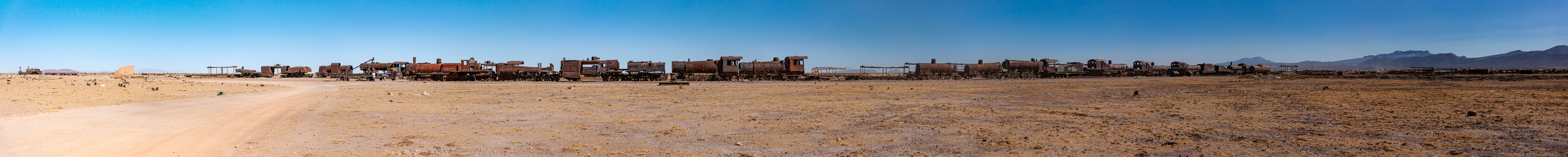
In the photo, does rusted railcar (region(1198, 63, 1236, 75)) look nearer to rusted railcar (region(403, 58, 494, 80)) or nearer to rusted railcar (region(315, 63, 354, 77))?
rusted railcar (region(403, 58, 494, 80))

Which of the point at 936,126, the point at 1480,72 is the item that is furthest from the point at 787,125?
the point at 1480,72

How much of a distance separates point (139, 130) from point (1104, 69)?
183 feet

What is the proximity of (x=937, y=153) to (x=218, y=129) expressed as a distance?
7363 millimetres

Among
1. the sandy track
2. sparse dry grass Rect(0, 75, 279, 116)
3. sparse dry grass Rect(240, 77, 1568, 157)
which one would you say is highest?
sparse dry grass Rect(0, 75, 279, 116)

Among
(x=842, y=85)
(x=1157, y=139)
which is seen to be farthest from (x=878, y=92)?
(x=1157, y=139)

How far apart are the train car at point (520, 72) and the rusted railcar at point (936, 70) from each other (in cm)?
2113

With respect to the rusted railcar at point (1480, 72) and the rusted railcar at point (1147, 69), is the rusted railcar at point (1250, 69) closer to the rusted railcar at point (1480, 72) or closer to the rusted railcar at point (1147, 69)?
the rusted railcar at point (1147, 69)

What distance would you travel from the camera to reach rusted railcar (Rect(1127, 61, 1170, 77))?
54.6m

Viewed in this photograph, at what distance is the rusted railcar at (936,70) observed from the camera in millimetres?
43531

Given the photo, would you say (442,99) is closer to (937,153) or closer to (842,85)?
(937,153)

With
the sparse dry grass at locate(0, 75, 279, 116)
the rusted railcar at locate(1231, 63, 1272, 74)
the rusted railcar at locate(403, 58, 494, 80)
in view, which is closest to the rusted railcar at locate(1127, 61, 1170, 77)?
the rusted railcar at locate(1231, 63, 1272, 74)

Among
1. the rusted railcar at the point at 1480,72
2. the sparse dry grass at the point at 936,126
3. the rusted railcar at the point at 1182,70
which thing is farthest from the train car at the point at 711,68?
the rusted railcar at the point at 1480,72

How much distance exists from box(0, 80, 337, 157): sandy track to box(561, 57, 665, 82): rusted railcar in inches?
993

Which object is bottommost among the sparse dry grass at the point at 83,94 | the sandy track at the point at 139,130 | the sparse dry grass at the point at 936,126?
the sparse dry grass at the point at 936,126
